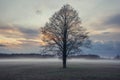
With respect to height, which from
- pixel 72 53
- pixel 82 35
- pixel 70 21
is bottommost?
pixel 72 53

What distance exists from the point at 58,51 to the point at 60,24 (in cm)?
639

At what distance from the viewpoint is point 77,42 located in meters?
56.1

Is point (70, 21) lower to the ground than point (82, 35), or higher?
higher

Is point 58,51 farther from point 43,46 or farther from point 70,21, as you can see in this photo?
point 70,21

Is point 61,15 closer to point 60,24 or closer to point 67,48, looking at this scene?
point 60,24

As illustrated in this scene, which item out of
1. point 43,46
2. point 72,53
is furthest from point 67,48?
point 43,46

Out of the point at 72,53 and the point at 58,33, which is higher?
the point at 58,33

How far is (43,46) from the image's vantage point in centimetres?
5662

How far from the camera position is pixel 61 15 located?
56.7 meters

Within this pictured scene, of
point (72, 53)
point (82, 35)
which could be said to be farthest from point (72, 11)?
point (72, 53)

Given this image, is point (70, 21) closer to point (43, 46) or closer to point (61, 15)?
point (61, 15)

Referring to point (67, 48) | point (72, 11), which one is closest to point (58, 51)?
point (67, 48)

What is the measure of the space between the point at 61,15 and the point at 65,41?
20.5 ft

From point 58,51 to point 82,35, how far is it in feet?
22.0
